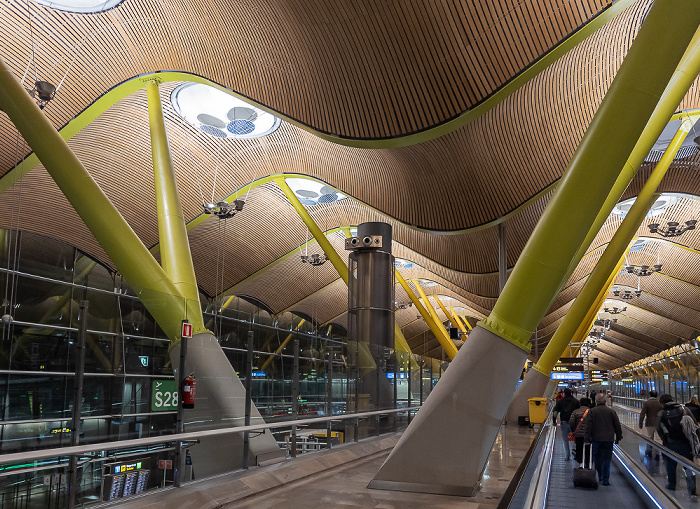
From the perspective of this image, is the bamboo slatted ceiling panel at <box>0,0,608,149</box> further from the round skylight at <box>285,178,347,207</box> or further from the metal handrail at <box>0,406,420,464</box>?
the round skylight at <box>285,178,347,207</box>

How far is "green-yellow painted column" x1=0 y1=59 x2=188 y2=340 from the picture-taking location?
1037 cm

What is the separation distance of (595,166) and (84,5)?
1336 centimetres

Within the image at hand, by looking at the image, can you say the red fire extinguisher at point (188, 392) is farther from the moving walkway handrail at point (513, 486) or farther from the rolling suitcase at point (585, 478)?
the rolling suitcase at point (585, 478)

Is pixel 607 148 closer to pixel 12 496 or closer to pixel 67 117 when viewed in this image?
pixel 12 496

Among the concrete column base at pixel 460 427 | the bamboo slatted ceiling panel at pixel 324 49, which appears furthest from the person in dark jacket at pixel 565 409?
the concrete column base at pixel 460 427

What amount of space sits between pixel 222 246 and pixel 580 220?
28.2 meters

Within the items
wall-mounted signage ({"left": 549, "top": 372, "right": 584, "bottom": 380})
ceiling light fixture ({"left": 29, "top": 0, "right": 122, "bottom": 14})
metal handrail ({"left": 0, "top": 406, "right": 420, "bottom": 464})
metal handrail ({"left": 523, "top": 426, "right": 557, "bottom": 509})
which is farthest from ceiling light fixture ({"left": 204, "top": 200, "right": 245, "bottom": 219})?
wall-mounted signage ({"left": 549, "top": 372, "right": 584, "bottom": 380})

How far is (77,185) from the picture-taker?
10.7 m

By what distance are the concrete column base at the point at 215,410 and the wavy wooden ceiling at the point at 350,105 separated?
8131 millimetres

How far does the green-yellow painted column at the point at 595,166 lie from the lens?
7008 millimetres

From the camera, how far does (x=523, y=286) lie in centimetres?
775

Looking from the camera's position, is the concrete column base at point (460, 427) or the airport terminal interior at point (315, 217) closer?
the airport terminal interior at point (315, 217)

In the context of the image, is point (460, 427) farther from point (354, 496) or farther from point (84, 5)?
point (84, 5)

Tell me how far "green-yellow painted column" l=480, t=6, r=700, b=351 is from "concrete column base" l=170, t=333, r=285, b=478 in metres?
3.46
